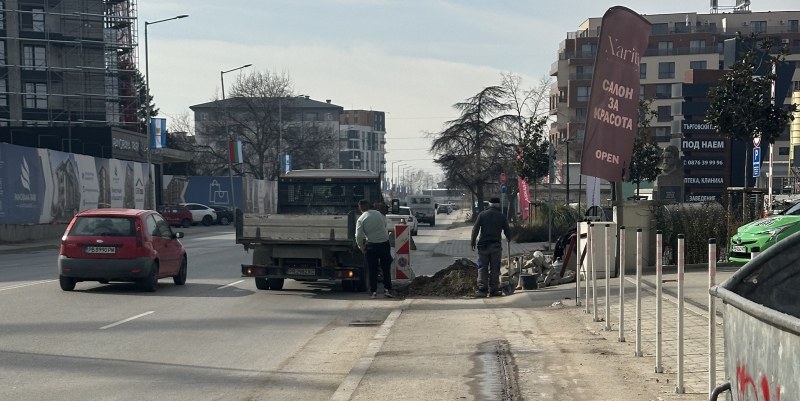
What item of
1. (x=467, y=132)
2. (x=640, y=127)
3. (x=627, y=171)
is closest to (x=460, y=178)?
(x=467, y=132)

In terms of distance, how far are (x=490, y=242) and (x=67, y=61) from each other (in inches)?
2421

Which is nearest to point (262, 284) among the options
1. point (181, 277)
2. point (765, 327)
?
point (181, 277)

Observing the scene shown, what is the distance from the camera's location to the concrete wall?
38.6 metres

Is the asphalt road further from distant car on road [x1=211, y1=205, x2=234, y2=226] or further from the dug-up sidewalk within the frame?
distant car on road [x1=211, y1=205, x2=234, y2=226]

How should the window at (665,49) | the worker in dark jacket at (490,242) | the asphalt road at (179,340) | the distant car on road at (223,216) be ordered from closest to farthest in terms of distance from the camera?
1. the asphalt road at (179,340)
2. the worker in dark jacket at (490,242)
3. the distant car on road at (223,216)
4. the window at (665,49)

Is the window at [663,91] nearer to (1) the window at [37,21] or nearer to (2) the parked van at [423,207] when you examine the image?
(2) the parked van at [423,207]

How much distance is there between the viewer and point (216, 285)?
19516 mm

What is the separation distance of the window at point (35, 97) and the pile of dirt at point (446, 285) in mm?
61777

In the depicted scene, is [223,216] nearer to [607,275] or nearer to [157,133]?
[157,133]

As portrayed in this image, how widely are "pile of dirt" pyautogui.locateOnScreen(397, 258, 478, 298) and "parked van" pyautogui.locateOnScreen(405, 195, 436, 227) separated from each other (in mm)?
53864

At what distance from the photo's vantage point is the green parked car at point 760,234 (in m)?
17.1

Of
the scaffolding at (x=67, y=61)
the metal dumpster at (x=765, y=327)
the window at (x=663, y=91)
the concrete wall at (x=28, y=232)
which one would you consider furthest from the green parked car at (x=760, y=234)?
the window at (x=663, y=91)

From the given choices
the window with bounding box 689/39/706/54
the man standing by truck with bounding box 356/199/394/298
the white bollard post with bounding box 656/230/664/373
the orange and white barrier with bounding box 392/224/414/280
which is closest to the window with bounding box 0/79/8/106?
the orange and white barrier with bounding box 392/224/414/280

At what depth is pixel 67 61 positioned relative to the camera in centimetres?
7106
